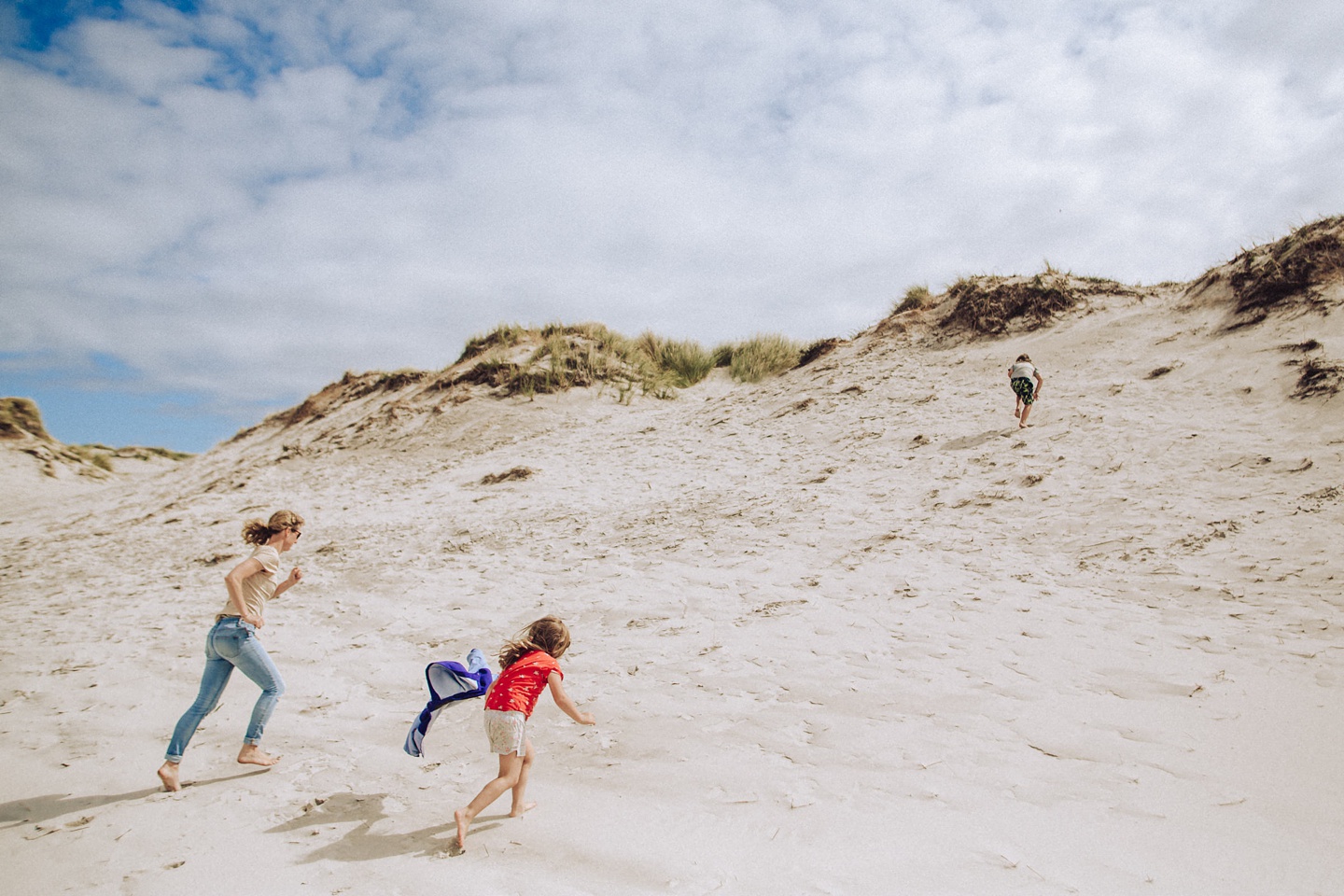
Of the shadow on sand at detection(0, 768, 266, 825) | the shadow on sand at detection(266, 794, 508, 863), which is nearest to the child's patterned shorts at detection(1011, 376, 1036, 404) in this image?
the shadow on sand at detection(266, 794, 508, 863)

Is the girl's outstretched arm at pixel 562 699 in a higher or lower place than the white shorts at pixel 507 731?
higher

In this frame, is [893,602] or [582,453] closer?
[893,602]

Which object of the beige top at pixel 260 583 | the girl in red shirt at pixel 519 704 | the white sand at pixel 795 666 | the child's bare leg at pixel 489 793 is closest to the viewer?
the white sand at pixel 795 666

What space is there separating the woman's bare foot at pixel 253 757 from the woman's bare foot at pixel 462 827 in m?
Answer: 1.54

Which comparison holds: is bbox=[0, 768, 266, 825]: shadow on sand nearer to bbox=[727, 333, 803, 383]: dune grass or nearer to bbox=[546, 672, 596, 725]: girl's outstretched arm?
bbox=[546, 672, 596, 725]: girl's outstretched arm

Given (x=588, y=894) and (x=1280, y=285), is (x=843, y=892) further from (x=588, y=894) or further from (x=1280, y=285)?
(x=1280, y=285)

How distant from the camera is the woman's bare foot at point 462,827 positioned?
3016mm

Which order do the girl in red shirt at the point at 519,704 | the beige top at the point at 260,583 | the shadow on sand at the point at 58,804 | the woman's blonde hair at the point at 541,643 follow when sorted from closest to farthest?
the girl in red shirt at the point at 519,704 < the woman's blonde hair at the point at 541,643 < the shadow on sand at the point at 58,804 < the beige top at the point at 260,583

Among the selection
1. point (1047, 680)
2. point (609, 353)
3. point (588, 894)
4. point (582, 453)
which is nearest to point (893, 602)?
point (1047, 680)

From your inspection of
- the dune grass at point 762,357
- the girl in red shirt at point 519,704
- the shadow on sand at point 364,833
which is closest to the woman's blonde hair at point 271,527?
the shadow on sand at point 364,833

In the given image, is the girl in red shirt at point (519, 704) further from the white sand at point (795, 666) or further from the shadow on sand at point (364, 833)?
the white sand at point (795, 666)

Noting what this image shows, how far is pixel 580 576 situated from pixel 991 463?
211 inches

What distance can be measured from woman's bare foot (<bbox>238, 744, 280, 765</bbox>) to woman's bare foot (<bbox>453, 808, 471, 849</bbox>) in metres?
1.54

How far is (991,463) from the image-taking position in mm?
8953
